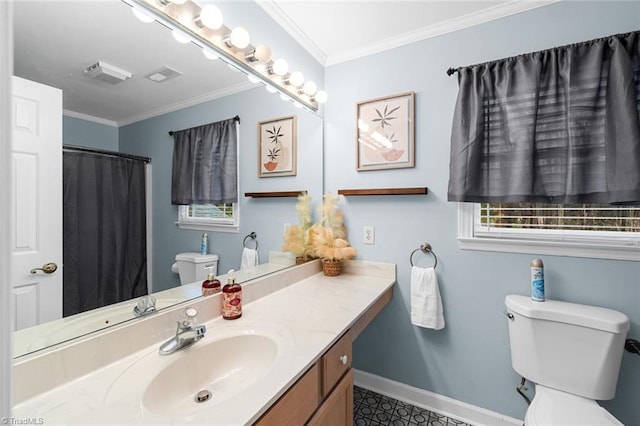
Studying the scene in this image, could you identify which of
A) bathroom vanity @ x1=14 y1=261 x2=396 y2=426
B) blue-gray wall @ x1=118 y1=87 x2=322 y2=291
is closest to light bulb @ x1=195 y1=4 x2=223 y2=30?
blue-gray wall @ x1=118 y1=87 x2=322 y2=291

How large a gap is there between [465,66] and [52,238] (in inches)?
77.4

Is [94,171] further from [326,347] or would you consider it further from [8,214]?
[326,347]

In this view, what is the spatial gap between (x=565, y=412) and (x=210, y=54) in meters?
2.09

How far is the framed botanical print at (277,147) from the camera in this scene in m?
1.58

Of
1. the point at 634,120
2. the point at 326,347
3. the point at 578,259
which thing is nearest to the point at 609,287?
the point at 578,259

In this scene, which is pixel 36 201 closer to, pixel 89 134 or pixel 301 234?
pixel 89 134

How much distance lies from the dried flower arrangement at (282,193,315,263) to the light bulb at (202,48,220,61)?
88 cm

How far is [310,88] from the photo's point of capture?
1773mm

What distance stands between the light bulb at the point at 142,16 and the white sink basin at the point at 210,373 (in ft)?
3.69

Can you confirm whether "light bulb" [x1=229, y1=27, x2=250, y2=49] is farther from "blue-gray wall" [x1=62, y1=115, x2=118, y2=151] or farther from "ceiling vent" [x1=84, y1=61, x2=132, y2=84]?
"blue-gray wall" [x1=62, y1=115, x2=118, y2=151]

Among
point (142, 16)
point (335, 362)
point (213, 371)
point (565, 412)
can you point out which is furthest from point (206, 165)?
point (565, 412)

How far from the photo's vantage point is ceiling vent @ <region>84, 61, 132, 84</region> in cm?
85

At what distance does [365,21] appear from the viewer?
1612mm

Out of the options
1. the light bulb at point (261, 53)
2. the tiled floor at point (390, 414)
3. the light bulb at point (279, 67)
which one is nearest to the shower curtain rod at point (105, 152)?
the light bulb at point (261, 53)
